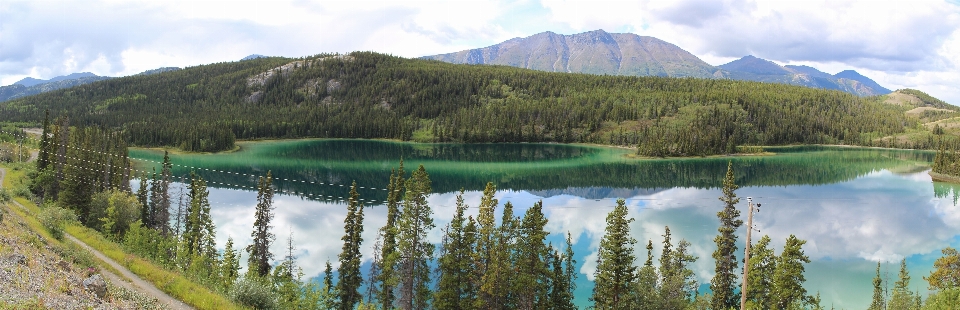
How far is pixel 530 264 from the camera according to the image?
36656 mm

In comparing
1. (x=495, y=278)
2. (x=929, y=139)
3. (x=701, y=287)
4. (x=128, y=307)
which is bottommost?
(x=701, y=287)

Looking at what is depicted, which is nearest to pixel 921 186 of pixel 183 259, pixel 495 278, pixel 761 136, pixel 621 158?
pixel 621 158

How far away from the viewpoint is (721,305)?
37188mm

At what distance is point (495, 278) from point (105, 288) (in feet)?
73.9

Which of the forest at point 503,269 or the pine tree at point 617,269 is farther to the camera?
the pine tree at point 617,269

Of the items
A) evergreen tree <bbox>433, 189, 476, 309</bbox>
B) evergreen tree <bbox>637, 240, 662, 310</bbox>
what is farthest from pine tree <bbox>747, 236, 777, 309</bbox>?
evergreen tree <bbox>433, 189, 476, 309</bbox>

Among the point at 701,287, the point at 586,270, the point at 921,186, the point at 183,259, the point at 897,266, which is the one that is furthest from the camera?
the point at 921,186

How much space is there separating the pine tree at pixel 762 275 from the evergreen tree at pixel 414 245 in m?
21.8

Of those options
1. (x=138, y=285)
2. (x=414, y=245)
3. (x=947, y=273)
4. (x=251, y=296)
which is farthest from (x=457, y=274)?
(x=947, y=273)

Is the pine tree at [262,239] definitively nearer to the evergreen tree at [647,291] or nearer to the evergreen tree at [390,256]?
the evergreen tree at [390,256]

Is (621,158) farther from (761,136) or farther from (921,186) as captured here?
(761,136)

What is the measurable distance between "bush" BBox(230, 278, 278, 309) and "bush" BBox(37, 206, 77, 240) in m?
12.4

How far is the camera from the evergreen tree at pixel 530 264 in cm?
3619

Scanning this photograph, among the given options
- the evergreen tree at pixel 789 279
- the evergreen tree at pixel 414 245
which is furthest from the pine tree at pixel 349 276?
the evergreen tree at pixel 789 279
